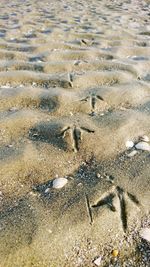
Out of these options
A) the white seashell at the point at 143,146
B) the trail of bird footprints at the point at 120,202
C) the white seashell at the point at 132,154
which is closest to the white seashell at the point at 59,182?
the trail of bird footprints at the point at 120,202

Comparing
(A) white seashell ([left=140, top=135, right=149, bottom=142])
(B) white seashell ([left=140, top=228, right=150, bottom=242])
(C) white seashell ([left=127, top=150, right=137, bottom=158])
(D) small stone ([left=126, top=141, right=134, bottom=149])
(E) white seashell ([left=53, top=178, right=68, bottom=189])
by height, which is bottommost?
(A) white seashell ([left=140, top=135, right=149, bottom=142])

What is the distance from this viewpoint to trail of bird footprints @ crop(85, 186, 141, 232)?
235cm

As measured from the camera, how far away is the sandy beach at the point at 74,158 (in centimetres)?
219

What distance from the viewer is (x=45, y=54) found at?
5305 millimetres

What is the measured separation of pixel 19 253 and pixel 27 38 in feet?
16.2

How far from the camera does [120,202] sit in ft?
8.06

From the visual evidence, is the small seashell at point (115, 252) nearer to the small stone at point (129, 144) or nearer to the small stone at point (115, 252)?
the small stone at point (115, 252)

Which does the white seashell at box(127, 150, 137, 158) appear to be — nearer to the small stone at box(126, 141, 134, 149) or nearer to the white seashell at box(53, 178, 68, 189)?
the small stone at box(126, 141, 134, 149)

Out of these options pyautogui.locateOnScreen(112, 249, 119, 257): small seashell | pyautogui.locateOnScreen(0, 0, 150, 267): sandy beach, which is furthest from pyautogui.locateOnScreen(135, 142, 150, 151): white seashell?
pyautogui.locateOnScreen(112, 249, 119, 257): small seashell

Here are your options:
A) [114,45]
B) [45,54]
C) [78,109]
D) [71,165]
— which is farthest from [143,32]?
[71,165]

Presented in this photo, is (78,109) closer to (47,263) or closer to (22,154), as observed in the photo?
(22,154)

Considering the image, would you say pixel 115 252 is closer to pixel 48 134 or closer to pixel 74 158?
pixel 74 158

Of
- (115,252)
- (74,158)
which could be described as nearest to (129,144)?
(74,158)

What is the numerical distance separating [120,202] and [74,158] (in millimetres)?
565
